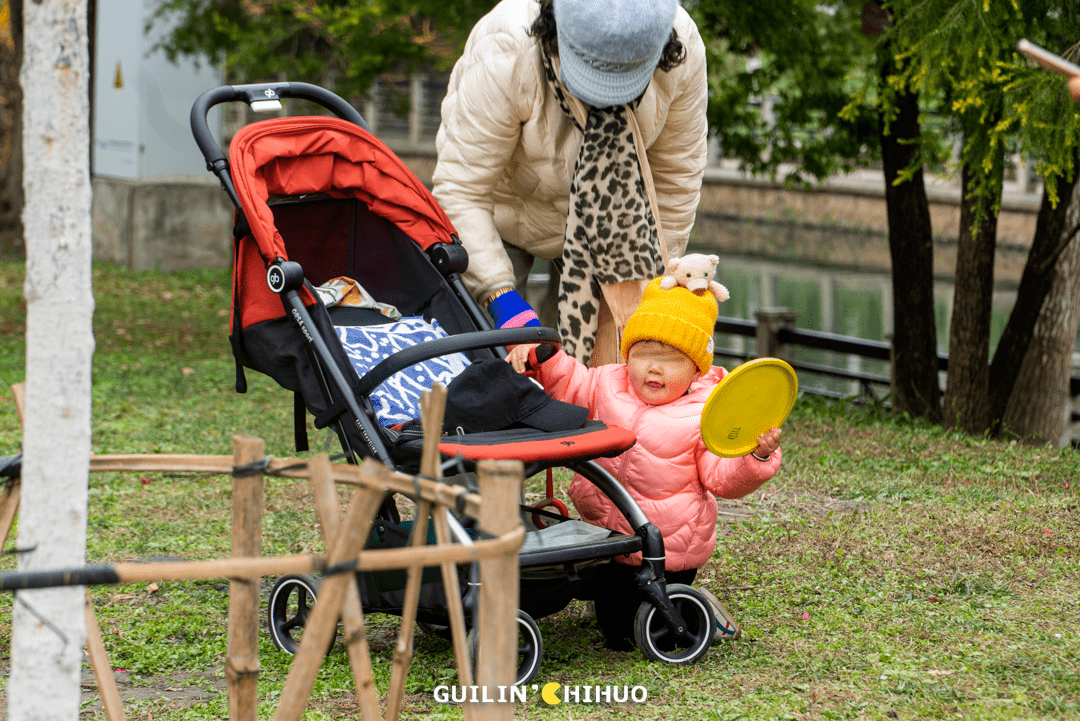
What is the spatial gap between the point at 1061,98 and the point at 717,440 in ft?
10.1

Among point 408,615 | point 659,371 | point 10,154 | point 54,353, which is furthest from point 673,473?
point 10,154

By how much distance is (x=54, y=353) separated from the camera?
2.08 m

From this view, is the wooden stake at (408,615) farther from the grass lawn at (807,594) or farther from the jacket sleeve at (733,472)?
the jacket sleeve at (733,472)

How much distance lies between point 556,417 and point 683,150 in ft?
4.23

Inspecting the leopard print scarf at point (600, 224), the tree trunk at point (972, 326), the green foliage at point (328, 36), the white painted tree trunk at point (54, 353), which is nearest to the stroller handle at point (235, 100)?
the leopard print scarf at point (600, 224)

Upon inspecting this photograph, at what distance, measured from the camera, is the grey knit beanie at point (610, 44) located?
3422mm

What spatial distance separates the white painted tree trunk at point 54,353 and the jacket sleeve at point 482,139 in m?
1.86

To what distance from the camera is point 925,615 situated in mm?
3775

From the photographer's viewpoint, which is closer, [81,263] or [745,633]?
[81,263]

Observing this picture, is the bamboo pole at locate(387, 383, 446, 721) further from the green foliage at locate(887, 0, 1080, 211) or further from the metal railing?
the metal railing

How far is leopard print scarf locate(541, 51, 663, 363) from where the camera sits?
379 centimetres

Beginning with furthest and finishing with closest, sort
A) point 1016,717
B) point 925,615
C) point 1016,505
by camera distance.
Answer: point 1016,505 → point 925,615 → point 1016,717

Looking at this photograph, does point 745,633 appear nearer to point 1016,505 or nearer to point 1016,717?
point 1016,717

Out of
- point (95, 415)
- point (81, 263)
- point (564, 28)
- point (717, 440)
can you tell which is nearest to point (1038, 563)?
point (717, 440)
